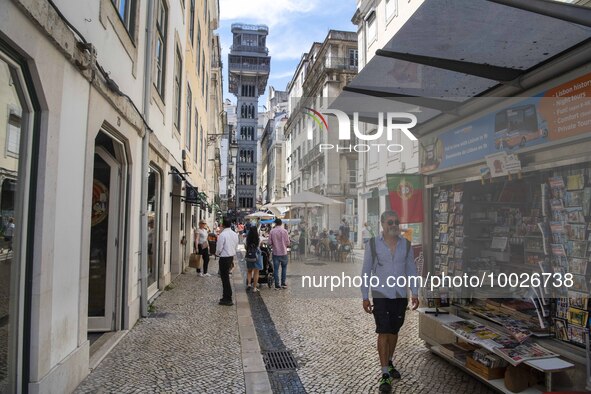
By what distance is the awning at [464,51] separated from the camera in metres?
3.14

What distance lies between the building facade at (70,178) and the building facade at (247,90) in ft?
283

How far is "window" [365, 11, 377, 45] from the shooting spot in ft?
67.3

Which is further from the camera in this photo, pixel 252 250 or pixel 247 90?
pixel 247 90

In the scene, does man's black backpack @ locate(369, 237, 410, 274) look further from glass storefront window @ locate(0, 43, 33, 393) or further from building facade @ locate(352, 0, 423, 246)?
glass storefront window @ locate(0, 43, 33, 393)

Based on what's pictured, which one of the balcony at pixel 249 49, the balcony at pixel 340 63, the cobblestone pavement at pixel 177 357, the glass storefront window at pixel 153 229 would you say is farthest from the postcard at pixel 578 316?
the balcony at pixel 249 49

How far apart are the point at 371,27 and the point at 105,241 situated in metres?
18.4

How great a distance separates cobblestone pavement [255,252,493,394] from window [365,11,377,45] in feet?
49.2

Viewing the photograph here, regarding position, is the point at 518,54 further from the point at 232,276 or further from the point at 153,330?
the point at 232,276

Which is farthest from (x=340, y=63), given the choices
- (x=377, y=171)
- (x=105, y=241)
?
(x=105, y=241)

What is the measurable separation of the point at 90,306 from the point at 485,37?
600 cm

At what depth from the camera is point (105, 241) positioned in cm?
628

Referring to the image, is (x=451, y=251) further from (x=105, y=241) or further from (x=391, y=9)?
(x=391, y=9)

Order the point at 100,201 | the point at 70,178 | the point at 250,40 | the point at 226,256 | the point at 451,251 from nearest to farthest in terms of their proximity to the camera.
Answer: the point at 70,178 → the point at 451,251 → the point at 100,201 → the point at 226,256 → the point at 250,40

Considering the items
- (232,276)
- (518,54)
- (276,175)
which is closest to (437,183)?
(518,54)
